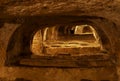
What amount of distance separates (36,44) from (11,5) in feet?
14.9

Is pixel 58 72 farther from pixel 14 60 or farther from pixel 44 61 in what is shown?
pixel 14 60

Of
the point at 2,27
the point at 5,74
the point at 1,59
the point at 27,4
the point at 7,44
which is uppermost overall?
the point at 27,4

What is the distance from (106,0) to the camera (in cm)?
148

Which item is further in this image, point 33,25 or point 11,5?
point 33,25

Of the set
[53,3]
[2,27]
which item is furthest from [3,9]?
[2,27]

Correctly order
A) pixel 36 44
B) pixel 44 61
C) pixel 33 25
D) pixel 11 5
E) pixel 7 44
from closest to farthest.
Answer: pixel 11 5 < pixel 7 44 < pixel 44 61 < pixel 33 25 < pixel 36 44

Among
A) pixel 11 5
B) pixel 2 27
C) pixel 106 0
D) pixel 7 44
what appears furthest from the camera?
pixel 7 44

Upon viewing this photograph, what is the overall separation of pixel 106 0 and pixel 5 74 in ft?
7.38

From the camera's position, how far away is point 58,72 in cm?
329

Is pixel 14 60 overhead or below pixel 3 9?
below

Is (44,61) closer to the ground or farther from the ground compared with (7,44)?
closer to the ground

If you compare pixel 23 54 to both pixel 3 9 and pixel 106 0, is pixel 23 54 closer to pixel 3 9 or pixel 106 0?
pixel 3 9

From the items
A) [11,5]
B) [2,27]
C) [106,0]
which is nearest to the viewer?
[106,0]

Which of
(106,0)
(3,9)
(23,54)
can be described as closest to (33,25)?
(23,54)
